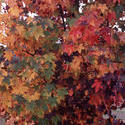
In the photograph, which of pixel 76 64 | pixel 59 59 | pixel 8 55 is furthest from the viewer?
pixel 59 59

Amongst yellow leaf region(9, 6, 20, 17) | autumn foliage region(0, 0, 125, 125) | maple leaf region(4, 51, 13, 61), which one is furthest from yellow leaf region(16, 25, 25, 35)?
maple leaf region(4, 51, 13, 61)

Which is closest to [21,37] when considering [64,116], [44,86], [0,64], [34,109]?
[0,64]

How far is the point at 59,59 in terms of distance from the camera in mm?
4789

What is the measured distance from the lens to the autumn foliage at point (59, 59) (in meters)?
3.98

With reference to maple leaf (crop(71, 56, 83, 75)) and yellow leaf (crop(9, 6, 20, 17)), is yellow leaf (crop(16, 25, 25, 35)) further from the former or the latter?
maple leaf (crop(71, 56, 83, 75))

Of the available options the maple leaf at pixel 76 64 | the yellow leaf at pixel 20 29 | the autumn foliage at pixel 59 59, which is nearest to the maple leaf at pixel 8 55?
the autumn foliage at pixel 59 59

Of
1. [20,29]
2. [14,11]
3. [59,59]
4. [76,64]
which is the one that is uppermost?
[14,11]

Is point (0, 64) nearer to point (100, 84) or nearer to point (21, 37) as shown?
point (21, 37)

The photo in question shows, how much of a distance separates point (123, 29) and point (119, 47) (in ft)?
2.33

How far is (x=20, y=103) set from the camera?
14.2 feet

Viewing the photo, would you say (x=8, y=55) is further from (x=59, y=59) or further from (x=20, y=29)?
(x=59, y=59)

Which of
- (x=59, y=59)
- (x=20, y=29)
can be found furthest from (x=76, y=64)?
(x=20, y=29)

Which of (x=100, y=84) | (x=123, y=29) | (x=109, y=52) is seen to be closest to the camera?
(x=100, y=84)

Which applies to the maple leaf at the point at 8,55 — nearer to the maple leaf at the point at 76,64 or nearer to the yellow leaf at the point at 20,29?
the yellow leaf at the point at 20,29
